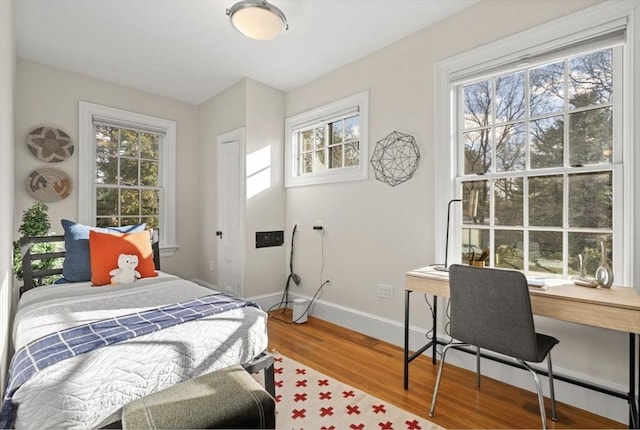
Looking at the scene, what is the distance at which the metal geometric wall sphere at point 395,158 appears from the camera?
8.93 feet

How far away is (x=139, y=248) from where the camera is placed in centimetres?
267

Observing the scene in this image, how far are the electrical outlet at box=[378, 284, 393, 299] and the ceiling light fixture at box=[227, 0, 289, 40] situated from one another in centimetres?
234

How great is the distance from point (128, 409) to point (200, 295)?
99cm

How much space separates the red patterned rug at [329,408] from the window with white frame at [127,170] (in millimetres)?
2848

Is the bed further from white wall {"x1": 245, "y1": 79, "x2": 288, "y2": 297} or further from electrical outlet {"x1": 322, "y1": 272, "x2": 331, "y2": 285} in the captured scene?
electrical outlet {"x1": 322, "y1": 272, "x2": 331, "y2": 285}

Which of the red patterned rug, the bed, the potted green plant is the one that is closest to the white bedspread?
the bed

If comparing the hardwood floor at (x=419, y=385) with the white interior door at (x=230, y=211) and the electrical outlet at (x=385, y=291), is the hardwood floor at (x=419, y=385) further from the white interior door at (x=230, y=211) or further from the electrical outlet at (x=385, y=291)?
the white interior door at (x=230, y=211)

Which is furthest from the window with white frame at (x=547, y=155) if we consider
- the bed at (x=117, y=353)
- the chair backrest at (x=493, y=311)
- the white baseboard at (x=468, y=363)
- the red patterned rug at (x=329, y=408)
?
the bed at (x=117, y=353)

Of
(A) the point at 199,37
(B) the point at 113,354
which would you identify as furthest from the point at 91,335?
(A) the point at 199,37

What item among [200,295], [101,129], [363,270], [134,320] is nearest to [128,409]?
[134,320]

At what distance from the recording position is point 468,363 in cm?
236

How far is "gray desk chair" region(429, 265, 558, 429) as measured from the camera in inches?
60.9

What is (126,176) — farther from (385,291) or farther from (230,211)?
(385,291)

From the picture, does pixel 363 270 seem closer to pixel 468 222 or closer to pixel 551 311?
pixel 468 222
